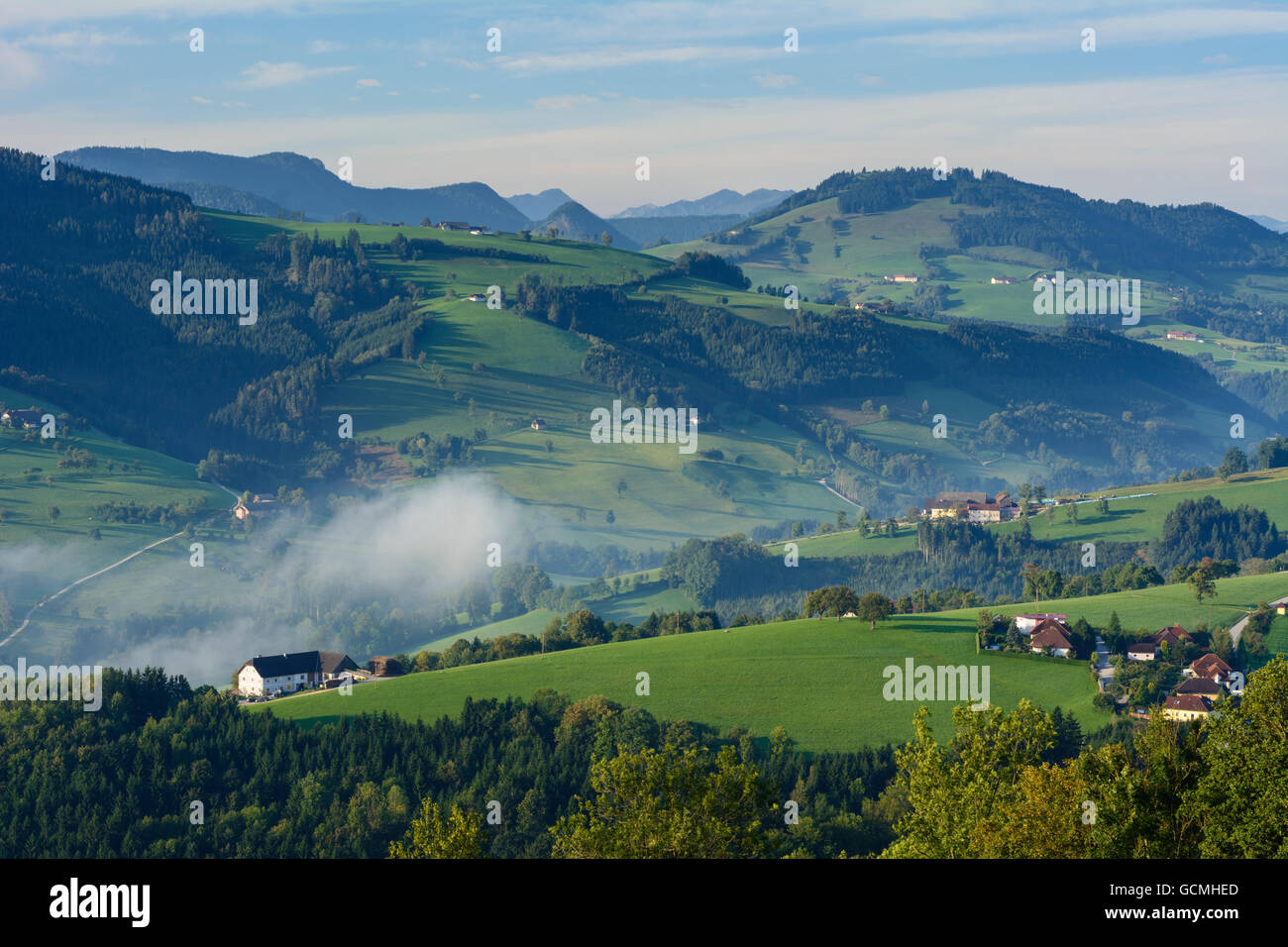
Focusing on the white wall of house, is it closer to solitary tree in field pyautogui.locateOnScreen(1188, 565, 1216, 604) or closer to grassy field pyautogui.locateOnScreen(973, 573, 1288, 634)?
grassy field pyautogui.locateOnScreen(973, 573, 1288, 634)

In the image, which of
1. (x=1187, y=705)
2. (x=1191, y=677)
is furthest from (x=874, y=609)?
(x=1187, y=705)

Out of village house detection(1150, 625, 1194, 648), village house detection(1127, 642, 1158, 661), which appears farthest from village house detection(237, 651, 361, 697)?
village house detection(1150, 625, 1194, 648)

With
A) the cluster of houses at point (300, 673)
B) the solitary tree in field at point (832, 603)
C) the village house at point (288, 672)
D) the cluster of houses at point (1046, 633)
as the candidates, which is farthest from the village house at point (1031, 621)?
the village house at point (288, 672)

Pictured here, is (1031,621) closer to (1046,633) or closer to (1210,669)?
(1046,633)

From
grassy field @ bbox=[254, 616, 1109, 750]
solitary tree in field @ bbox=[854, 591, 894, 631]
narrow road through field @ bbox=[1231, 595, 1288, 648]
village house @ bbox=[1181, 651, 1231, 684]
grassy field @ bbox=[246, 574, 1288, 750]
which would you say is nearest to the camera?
grassy field @ bbox=[254, 616, 1109, 750]

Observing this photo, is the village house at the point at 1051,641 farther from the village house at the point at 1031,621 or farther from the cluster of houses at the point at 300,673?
the cluster of houses at the point at 300,673
